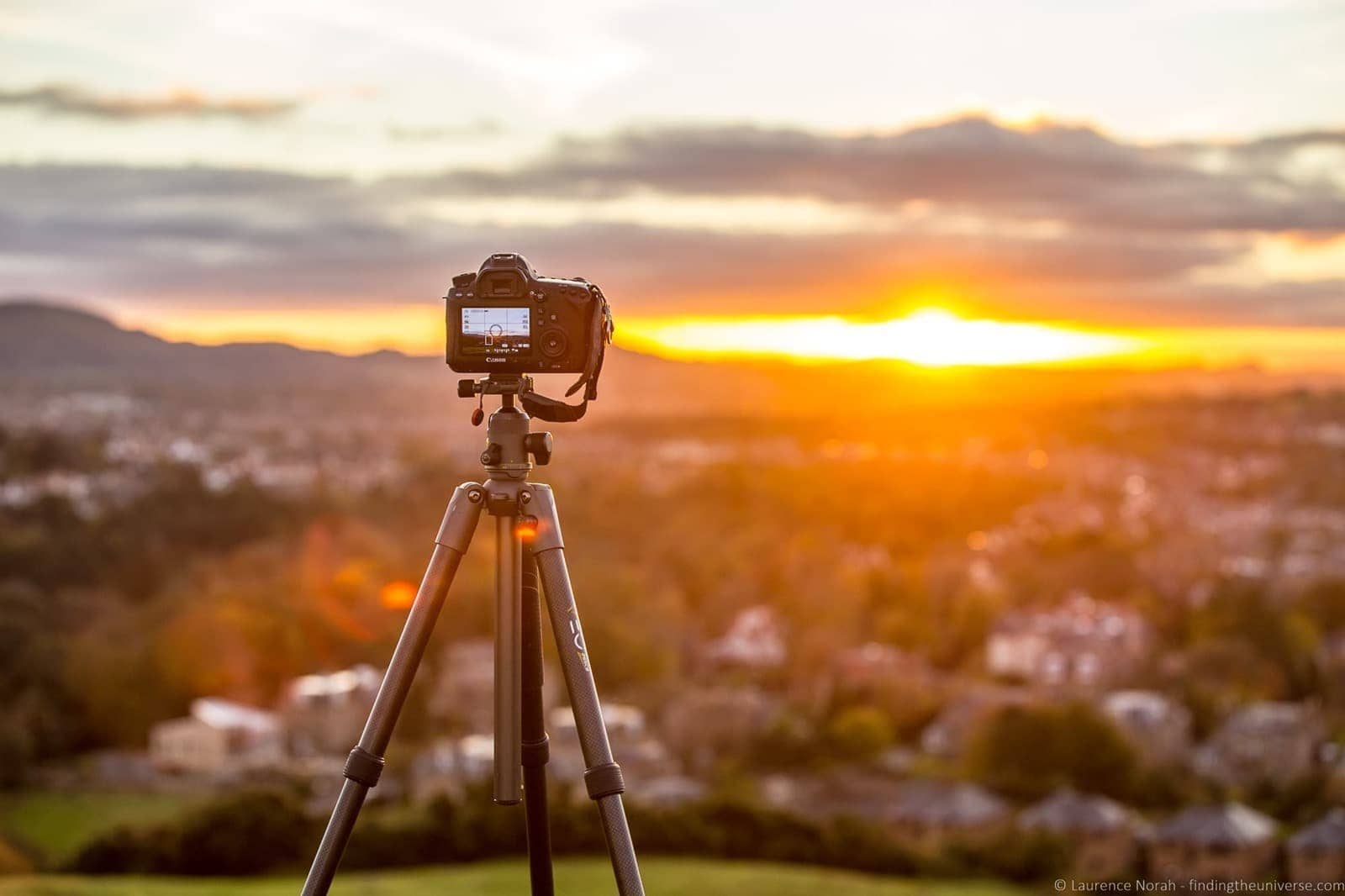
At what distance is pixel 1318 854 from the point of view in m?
12.2

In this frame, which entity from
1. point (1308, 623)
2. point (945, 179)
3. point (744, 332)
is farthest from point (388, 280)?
point (1308, 623)

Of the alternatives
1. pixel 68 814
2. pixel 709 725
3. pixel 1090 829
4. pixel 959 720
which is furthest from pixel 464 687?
pixel 1090 829

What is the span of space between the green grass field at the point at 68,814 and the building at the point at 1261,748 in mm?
12702

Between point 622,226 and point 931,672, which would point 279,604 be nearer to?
point 622,226

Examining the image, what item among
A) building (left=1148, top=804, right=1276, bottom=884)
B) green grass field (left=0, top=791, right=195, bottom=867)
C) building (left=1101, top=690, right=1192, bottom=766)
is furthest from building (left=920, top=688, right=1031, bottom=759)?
green grass field (left=0, top=791, right=195, bottom=867)

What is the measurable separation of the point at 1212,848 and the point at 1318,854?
3.11ft

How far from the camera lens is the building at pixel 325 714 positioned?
16812 millimetres

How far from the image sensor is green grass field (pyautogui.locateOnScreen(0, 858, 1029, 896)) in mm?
7562

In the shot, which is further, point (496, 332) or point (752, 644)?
point (752, 644)

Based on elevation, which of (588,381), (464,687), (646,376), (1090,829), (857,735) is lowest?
(857,735)

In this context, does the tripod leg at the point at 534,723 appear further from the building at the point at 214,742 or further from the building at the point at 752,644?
the building at the point at 752,644

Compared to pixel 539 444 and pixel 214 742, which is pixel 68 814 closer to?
pixel 214 742

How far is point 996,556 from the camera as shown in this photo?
30.9 metres

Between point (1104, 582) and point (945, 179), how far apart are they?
9.95m
